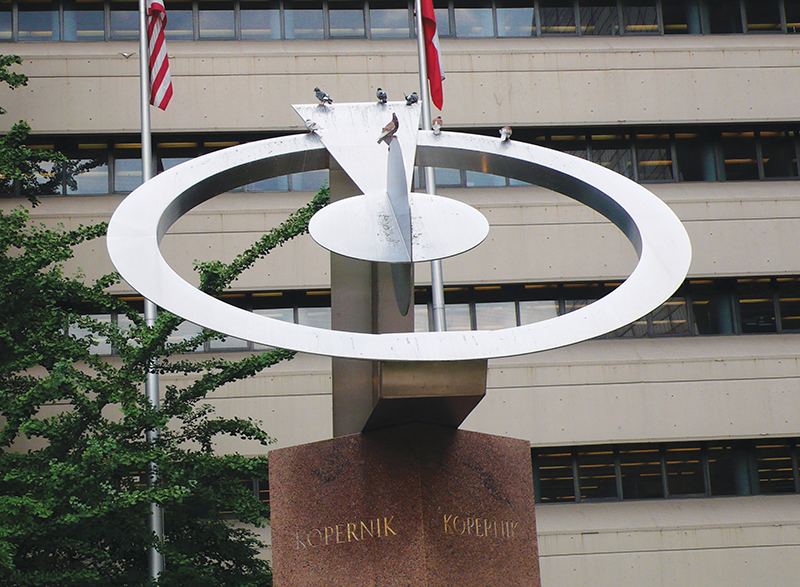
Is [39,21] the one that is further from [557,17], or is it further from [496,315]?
[496,315]

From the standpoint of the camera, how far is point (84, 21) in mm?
22688

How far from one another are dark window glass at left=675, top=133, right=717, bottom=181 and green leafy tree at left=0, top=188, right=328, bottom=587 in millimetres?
11257

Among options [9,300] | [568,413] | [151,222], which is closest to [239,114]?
[9,300]

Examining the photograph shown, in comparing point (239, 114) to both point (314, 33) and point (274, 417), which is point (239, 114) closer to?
point (314, 33)

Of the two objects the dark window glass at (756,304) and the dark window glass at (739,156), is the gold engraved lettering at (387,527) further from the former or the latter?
the dark window glass at (739,156)

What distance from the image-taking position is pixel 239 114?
2158cm

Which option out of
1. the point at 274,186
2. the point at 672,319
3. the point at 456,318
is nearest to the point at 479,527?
the point at 456,318

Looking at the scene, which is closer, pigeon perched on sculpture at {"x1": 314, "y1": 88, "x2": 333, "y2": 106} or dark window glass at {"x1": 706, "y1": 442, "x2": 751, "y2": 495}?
pigeon perched on sculpture at {"x1": 314, "y1": 88, "x2": 333, "y2": 106}

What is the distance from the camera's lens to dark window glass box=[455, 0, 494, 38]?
918 inches

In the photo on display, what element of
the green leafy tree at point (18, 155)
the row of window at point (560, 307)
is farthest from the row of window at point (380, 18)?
Result: the row of window at point (560, 307)

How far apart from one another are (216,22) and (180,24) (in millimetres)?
857

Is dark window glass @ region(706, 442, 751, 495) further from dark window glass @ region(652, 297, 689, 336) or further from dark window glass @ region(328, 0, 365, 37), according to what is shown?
dark window glass @ region(328, 0, 365, 37)

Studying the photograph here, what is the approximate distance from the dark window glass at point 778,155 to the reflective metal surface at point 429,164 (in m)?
15.4

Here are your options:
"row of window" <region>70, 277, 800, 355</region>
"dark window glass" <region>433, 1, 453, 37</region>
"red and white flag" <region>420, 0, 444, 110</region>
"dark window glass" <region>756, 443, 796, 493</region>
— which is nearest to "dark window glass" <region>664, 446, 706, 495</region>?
"dark window glass" <region>756, 443, 796, 493</region>
